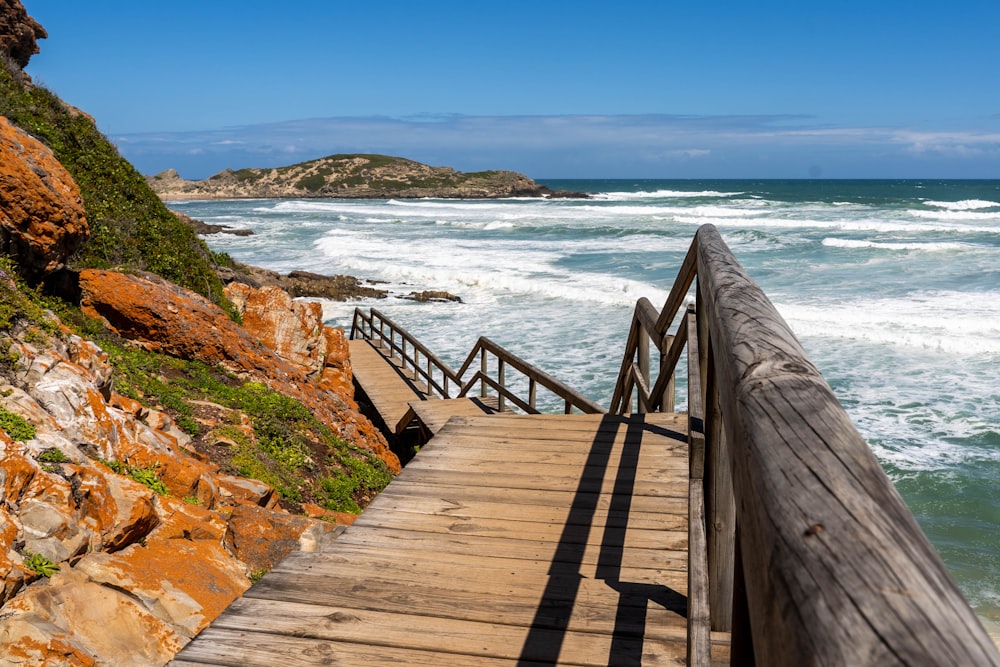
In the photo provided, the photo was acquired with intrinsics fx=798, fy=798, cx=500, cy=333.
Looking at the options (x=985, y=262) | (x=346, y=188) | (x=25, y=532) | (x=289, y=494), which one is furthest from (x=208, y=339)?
(x=346, y=188)

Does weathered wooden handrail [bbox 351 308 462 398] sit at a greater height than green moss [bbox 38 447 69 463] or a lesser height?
lesser

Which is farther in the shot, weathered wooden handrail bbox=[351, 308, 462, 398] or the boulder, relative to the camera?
weathered wooden handrail bbox=[351, 308, 462, 398]

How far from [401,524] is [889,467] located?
868 centimetres

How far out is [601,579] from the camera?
10.8ft

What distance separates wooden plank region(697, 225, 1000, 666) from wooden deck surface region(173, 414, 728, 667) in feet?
4.97

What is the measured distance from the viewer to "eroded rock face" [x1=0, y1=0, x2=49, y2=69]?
52.1 ft

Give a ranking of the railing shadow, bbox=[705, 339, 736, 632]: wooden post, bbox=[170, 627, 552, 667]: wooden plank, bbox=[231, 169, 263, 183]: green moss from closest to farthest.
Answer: bbox=[705, 339, 736, 632]: wooden post < bbox=[170, 627, 552, 667]: wooden plank < the railing shadow < bbox=[231, 169, 263, 183]: green moss

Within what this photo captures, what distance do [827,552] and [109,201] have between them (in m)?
12.0

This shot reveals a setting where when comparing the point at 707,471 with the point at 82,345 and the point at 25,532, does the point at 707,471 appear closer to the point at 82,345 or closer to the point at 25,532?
the point at 25,532

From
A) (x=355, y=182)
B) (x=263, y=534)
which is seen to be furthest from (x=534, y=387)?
(x=355, y=182)

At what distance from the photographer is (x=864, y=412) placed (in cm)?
1288

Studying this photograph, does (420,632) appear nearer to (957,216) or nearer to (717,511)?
(717,511)

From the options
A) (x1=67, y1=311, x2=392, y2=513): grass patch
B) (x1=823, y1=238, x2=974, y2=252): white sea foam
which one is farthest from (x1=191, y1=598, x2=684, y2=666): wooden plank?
(x1=823, y1=238, x2=974, y2=252): white sea foam

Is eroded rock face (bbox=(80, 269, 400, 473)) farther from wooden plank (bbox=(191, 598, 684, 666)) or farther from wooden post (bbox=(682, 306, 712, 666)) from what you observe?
wooden post (bbox=(682, 306, 712, 666))
